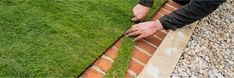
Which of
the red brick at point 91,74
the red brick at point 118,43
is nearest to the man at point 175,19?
the red brick at point 118,43

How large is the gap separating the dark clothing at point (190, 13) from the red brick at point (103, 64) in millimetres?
653

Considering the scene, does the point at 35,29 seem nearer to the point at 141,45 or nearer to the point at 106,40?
the point at 106,40

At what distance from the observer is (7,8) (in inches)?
117

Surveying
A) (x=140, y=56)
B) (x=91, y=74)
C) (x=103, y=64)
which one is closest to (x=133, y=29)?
(x=140, y=56)

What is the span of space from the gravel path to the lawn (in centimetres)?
65

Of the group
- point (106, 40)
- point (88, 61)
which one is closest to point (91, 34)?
point (106, 40)

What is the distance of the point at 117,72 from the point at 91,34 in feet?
1.64

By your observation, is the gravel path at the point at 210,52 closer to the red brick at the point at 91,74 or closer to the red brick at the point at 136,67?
the red brick at the point at 136,67

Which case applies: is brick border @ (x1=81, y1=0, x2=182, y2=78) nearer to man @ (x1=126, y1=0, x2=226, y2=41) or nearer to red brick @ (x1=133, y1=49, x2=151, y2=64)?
red brick @ (x1=133, y1=49, x2=151, y2=64)

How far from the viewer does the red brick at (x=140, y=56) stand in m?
3.02

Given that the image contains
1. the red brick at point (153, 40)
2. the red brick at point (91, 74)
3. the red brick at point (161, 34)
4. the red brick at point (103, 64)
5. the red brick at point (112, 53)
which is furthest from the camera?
the red brick at point (161, 34)

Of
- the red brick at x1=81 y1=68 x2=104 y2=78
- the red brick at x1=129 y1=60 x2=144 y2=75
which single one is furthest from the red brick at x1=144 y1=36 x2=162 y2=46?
the red brick at x1=81 y1=68 x2=104 y2=78

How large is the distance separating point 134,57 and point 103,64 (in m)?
0.33

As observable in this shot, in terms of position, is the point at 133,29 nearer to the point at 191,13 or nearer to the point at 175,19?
the point at 175,19
